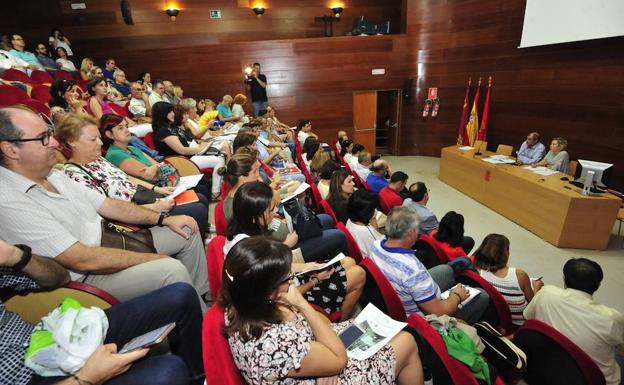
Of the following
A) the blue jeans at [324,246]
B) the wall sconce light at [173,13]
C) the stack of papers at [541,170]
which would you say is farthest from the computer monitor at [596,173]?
the wall sconce light at [173,13]

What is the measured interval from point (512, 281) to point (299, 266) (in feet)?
4.77

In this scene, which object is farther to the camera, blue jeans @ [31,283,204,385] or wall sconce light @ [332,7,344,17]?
wall sconce light @ [332,7,344,17]

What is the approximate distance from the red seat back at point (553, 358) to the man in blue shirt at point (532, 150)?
4309 mm

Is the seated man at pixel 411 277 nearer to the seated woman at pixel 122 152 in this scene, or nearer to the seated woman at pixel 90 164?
the seated woman at pixel 90 164

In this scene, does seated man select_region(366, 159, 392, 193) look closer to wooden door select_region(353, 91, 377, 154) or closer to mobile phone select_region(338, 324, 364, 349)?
mobile phone select_region(338, 324, 364, 349)

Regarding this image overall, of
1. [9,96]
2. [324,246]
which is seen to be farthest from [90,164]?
[9,96]

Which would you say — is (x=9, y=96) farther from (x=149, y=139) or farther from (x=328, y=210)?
(x=328, y=210)

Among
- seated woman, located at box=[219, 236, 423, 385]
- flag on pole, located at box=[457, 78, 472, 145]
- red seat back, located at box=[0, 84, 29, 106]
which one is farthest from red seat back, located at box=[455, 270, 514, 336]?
flag on pole, located at box=[457, 78, 472, 145]

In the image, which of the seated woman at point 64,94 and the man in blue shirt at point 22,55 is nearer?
the seated woman at point 64,94

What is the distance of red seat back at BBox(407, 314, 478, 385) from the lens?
122cm

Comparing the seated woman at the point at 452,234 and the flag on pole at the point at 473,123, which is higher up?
the flag on pole at the point at 473,123

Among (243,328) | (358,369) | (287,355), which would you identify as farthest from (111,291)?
(358,369)

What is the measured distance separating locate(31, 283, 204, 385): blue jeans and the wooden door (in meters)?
7.45

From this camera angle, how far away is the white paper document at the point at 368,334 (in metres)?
1.32
